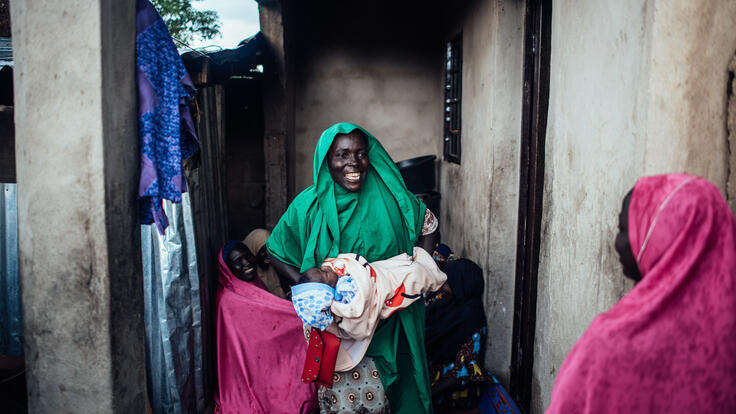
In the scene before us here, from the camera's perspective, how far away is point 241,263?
3826 millimetres

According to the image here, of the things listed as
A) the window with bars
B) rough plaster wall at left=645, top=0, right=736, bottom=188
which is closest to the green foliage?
the window with bars

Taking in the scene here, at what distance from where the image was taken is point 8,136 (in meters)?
3.96

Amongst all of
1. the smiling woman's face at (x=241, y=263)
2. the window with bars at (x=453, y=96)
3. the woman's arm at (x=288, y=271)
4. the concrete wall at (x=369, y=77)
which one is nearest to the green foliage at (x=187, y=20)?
the concrete wall at (x=369, y=77)

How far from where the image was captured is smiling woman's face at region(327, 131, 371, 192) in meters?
2.66

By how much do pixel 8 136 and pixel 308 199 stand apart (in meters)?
2.94

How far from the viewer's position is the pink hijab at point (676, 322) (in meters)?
1.19

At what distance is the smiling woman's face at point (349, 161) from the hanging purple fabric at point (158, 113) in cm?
79

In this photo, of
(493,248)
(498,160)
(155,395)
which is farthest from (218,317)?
(498,160)

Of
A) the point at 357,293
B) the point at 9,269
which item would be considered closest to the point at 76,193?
the point at 357,293

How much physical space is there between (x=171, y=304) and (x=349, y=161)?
1.49 m

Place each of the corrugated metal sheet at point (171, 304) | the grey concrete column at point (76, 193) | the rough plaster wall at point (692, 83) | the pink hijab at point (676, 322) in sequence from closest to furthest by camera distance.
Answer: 1. the pink hijab at point (676, 322)
2. the rough plaster wall at point (692, 83)
3. the grey concrete column at point (76, 193)
4. the corrugated metal sheet at point (171, 304)

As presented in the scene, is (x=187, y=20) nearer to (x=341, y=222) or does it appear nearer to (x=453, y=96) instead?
(x=453, y=96)

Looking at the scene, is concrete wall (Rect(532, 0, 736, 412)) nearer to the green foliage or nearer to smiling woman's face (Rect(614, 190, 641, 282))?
smiling woman's face (Rect(614, 190, 641, 282))

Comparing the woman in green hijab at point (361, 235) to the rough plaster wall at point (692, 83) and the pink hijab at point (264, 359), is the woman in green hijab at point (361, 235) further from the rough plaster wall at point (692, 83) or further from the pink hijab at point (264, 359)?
the rough plaster wall at point (692, 83)
